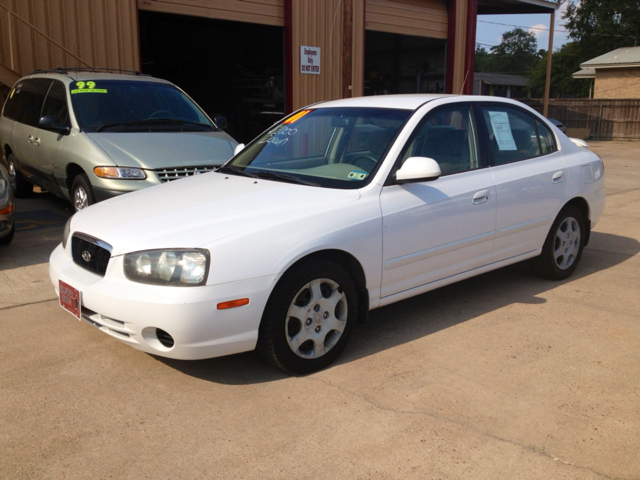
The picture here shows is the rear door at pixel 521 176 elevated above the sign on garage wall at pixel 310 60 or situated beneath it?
situated beneath

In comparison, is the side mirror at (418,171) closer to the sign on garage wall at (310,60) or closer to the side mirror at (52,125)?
the side mirror at (52,125)

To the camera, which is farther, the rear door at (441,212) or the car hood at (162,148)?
the car hood at (162,148)

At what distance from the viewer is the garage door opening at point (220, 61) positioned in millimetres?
18453

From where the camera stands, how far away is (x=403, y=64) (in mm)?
22141

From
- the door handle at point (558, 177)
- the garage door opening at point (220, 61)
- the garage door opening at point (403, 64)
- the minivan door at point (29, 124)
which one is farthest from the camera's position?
the garage door opening at point (403, 64)

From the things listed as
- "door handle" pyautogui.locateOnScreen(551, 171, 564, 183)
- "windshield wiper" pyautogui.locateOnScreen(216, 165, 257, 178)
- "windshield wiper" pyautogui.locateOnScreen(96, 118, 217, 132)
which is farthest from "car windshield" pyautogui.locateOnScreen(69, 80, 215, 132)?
"door handle" pyautogui.locateOnScreen(551, 171, 564, 183)

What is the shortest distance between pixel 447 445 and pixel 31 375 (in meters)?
2.46

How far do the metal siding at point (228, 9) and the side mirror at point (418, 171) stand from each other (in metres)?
8.50

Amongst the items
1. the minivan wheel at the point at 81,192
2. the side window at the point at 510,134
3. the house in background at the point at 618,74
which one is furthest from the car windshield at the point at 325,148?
the house in background at the point at 618,74

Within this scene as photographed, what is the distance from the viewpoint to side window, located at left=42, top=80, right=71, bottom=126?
299 inches

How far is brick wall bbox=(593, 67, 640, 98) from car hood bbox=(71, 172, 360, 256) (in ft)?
118

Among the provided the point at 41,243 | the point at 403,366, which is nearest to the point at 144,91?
the point at 41,243

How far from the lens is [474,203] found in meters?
4.62

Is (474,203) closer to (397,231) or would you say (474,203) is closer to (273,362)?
(397,231)
